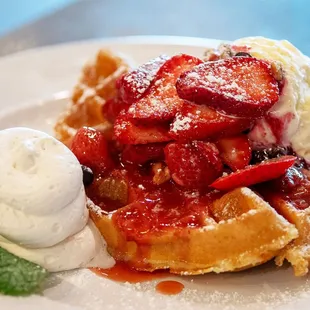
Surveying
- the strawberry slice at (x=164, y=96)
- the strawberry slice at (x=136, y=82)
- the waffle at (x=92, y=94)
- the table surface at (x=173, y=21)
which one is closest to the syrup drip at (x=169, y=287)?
the strawberry slice at (x=164, y=96)

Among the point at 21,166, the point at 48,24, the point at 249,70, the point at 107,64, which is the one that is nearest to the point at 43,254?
the point at 21,166

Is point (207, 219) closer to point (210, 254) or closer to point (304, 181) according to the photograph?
point (210, 254)

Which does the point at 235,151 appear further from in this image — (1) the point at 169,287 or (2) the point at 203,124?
(1) the point at 169,287

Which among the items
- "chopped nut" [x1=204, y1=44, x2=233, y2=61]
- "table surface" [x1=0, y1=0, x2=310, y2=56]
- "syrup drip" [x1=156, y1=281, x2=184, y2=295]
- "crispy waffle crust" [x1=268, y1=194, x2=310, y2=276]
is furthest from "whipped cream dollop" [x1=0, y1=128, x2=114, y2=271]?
"table surface" [x1=0, y1=0, x2=310, y2=56]

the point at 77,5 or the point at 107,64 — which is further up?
the point at 107,64

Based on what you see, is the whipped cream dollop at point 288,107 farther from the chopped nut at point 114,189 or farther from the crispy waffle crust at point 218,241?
the chopped nut at point 114,189
